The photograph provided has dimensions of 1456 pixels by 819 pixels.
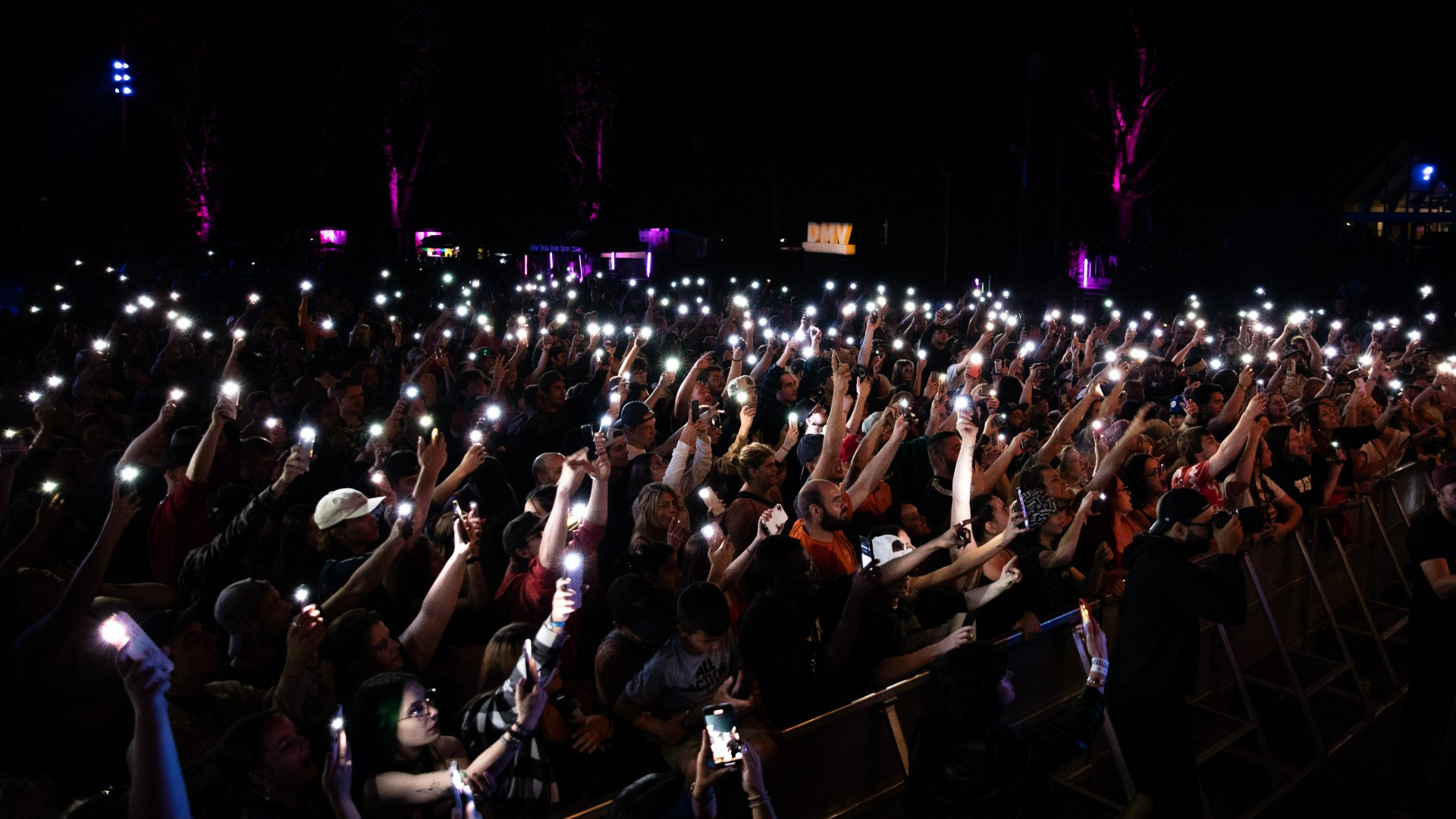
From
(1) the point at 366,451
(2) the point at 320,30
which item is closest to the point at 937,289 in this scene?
(1) the point at 366,451

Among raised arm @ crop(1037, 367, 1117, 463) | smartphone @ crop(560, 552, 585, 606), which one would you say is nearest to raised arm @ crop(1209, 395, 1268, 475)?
raised arm @ crop(1037, 367, 1117, 463)

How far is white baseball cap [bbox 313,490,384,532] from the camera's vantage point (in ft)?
16.2

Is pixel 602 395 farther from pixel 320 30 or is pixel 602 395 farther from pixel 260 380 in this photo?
pixel 320 30

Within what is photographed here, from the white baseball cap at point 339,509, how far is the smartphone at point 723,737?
2.73 meters

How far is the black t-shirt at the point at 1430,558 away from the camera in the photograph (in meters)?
5.01

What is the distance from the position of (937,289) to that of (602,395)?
841 inches

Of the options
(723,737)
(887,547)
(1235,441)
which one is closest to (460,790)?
(723,737)

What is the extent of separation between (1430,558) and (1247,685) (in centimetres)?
191

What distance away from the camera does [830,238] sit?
36.0 metres

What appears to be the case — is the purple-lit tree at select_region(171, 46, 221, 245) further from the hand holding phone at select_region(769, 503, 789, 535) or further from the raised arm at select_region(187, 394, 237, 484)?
the hand holding phone at select_region(769, 503, 789, 535)

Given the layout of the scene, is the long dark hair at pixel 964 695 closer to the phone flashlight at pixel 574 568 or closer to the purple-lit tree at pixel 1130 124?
the phone flashlight at pixel 574 568

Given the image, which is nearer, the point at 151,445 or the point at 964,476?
the point at 964,476

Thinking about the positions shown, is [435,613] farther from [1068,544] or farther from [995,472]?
[995,472]

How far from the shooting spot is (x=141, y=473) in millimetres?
5699
